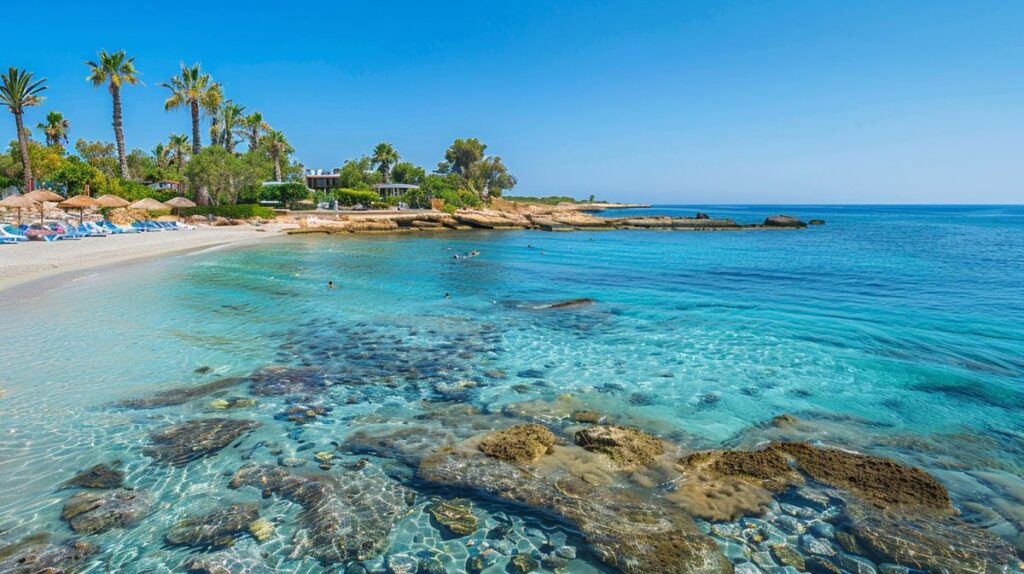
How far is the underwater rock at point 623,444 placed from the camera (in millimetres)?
6539

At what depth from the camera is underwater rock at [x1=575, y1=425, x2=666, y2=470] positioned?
21.5ft

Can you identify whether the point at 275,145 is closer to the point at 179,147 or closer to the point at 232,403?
the point at 179,147

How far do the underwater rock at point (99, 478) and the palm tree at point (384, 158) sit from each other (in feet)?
305

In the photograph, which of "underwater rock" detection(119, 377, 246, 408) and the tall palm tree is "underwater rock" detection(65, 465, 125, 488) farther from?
the tall palm tree

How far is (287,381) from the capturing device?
9539 mm

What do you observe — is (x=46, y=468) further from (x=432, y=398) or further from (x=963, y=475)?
(x=963, y=475)

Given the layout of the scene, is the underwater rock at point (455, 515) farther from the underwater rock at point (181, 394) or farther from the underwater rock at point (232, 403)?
the underwater rock at point (181, 394)

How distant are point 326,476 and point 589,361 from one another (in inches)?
253

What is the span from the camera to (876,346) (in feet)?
41.4

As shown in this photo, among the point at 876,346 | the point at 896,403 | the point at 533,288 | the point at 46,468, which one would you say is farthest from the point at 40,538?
the point at 533,288

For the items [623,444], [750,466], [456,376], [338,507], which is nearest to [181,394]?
[456,376]

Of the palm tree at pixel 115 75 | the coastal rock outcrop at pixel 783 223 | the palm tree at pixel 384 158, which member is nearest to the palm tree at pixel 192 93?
the palm tree at pixel 115 75

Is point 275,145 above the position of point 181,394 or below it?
above

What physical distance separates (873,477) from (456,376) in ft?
22.2
